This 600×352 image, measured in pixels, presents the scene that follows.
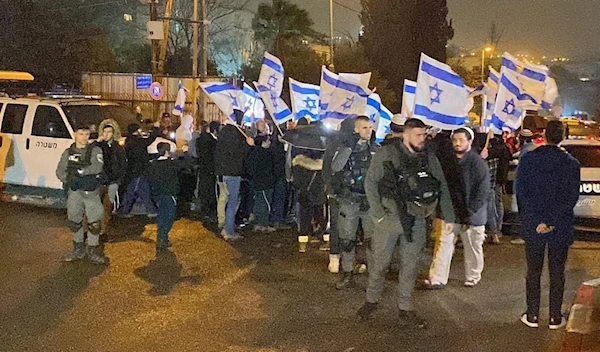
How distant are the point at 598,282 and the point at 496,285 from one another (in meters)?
4.29

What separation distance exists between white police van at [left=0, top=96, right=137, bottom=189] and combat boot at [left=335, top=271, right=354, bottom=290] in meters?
6.03

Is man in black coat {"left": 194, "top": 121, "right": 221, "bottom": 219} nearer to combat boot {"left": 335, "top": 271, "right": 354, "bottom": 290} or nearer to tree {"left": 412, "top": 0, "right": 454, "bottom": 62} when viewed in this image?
combat boot {"left": 335, "top": 271, "right": 354, "bottom": 290}

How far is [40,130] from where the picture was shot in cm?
1303

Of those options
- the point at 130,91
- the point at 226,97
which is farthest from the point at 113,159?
the point at 130,91

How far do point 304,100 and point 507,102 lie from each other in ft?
11.5

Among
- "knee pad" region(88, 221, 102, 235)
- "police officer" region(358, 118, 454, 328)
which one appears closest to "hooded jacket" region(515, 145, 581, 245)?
"police officer" region(358, 118, 454, 328)

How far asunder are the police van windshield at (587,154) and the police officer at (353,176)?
422cm

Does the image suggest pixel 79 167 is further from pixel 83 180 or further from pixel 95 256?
pixel 95 256

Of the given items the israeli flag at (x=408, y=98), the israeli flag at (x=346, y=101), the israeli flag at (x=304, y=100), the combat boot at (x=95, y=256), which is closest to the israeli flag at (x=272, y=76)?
the israeli flag at (x=304, y=100)

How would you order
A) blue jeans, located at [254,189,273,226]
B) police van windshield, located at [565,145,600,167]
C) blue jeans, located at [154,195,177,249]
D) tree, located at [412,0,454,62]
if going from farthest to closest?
tree, located at [412,0,454,62]
blue jeans, located at [254,189,273,226]
police van windshield, located at [565,145,600,167]
blue jeans, located at [154,195,177,249]

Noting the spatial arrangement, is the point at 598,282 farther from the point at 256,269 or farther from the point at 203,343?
the point at 256,269

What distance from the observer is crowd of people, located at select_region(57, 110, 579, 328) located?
22.5 ft

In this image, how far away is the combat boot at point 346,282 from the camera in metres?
8.40

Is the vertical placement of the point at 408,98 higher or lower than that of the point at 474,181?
higher
